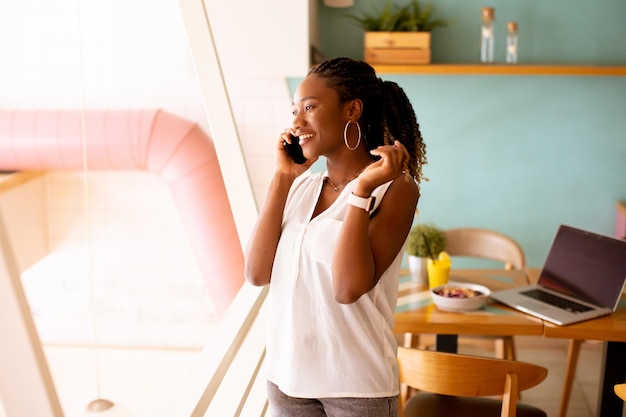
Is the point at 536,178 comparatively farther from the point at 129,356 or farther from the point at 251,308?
the point at 129,356

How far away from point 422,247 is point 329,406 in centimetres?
142

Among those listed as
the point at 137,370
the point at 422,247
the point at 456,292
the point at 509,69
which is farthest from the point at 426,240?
the point at 137,370

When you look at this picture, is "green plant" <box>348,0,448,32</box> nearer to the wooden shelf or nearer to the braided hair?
the wooden shelf

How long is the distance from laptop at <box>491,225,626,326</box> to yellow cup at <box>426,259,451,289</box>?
187 mm

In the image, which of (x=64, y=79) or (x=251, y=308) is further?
(x=64, y=79)

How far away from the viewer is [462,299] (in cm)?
276

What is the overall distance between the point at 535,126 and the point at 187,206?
1758 mm

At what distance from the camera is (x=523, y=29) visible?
3.92m

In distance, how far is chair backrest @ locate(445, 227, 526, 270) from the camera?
A: 11.6 feet

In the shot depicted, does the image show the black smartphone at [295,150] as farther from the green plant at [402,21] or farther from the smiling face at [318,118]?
the green plant at [402,21]

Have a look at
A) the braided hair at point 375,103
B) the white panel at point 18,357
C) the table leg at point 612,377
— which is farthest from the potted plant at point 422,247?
→ the white panel at point 18,357

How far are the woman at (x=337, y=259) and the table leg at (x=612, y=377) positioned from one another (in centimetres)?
134

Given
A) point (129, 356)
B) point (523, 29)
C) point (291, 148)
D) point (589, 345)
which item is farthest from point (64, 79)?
point (589, 345)

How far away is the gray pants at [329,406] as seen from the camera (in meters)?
1.67
